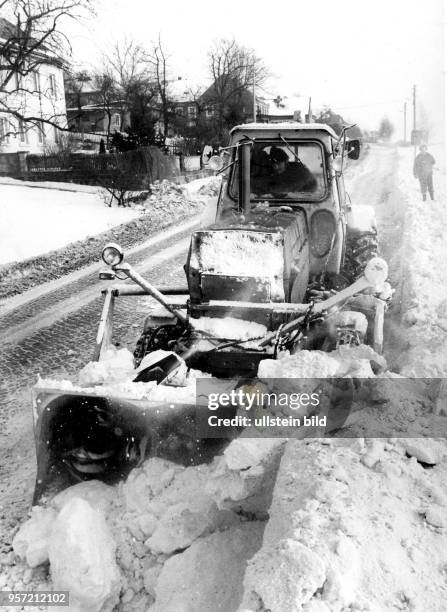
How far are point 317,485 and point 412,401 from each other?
1.28m

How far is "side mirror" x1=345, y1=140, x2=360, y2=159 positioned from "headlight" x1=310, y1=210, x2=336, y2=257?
3.09 ft

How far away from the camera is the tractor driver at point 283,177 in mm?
6008

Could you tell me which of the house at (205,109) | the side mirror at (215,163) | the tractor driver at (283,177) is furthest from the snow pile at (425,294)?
the house at (205,109)

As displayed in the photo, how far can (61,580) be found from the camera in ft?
9.50

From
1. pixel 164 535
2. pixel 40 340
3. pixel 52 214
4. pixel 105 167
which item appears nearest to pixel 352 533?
pixel 164 535

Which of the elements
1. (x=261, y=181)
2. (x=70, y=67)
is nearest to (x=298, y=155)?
(x=261, y=181)

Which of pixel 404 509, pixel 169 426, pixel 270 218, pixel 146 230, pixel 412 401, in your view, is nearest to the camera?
pixel 404 509

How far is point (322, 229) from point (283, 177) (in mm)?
709

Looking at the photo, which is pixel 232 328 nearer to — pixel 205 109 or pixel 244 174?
pixel 244 174

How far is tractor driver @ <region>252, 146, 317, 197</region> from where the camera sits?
6008 mm

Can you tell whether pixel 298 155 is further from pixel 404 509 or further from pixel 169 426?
pixel 404 509

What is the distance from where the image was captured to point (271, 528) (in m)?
2.73

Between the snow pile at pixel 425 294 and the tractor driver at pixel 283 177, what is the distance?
1834 millimetres

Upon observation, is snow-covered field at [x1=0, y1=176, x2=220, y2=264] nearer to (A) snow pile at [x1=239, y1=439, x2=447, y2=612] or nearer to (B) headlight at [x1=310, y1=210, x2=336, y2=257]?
(B) headlight at [x1=310, y1=210, x2=336, y2=257]
